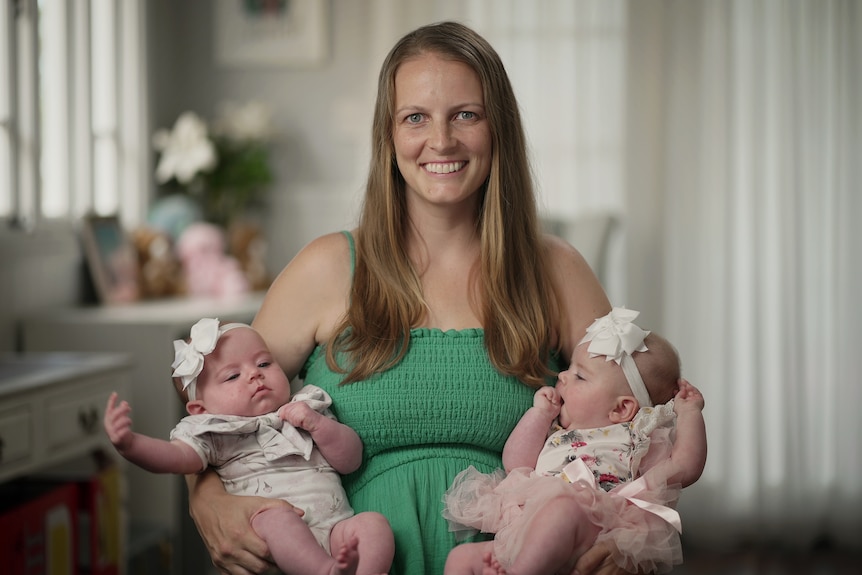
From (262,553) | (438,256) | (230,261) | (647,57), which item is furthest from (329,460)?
(647,57)

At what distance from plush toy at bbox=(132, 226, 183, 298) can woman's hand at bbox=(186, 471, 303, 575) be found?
2441 millimetres

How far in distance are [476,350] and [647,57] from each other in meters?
2.68

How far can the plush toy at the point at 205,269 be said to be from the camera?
4.15 metres

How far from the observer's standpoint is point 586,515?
5.23 feet

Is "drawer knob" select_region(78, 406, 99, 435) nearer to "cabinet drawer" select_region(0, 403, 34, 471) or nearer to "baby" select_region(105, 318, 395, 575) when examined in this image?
"cabinet drawer" select_region(0, 403, 34, 471)

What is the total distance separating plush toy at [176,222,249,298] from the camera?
163 inches

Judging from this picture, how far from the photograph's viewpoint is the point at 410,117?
1913mm

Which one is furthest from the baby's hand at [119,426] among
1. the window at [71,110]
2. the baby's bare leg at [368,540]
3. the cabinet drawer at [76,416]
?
the window at [71,110]

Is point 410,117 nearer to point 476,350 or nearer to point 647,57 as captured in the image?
point 476,350

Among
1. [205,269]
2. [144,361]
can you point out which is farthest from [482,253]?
[205,269]

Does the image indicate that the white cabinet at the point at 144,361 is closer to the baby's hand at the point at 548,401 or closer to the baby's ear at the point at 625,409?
the baby's hand at the point at 548,401

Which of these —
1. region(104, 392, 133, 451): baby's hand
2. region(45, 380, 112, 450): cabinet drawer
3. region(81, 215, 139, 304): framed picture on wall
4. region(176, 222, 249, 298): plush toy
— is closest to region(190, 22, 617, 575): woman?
region(104, 392, 133, 451): baby's hand

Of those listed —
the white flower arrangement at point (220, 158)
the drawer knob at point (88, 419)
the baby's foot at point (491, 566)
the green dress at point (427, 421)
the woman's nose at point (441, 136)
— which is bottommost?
the drawer knob at point (88, 419)

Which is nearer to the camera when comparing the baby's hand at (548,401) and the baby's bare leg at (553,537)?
the baby's bare leg at (553,537)
